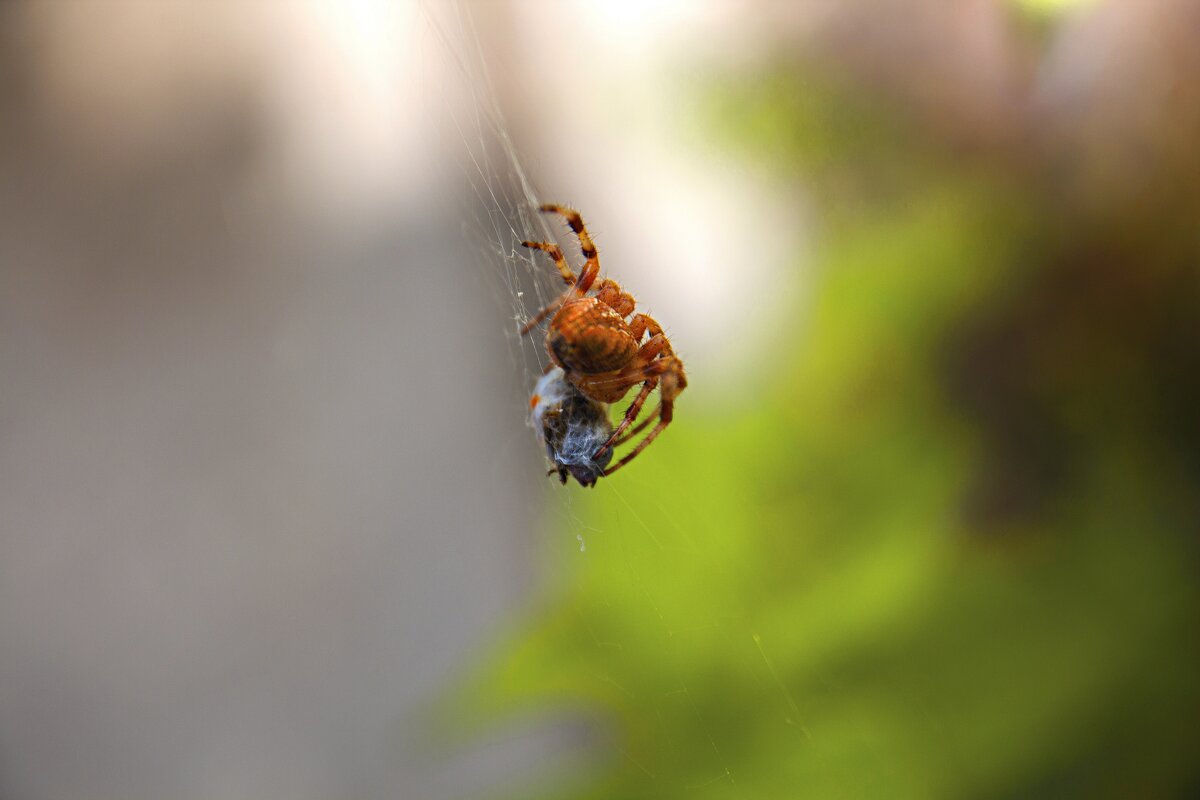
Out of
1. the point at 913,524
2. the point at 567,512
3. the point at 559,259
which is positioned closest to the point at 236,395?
the point at 567,512

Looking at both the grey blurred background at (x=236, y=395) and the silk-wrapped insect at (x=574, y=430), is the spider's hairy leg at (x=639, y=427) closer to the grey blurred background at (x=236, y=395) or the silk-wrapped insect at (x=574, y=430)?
the silk-wrapped insect at (x=574, y=430)

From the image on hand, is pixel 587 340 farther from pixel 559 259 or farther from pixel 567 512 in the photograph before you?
pixel 567 512

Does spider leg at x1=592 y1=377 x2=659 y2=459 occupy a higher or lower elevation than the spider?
lower

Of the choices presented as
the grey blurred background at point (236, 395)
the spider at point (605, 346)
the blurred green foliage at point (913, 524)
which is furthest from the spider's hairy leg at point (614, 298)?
the grey blurred background at point (236, 395)

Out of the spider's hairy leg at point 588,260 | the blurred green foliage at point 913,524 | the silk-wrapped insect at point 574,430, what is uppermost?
the spider's hairy leg at point 588,260

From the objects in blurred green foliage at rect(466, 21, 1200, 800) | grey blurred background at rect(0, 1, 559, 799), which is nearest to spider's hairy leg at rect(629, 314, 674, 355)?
blurred green foliage at rect(466, 21, 1200, 800)

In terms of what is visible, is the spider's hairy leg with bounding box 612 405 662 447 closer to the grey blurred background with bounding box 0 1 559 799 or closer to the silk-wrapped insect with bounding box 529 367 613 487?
the silk-wrapped insect with bounding box 529 367 613 487

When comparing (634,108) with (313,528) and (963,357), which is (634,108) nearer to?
(963,357)
